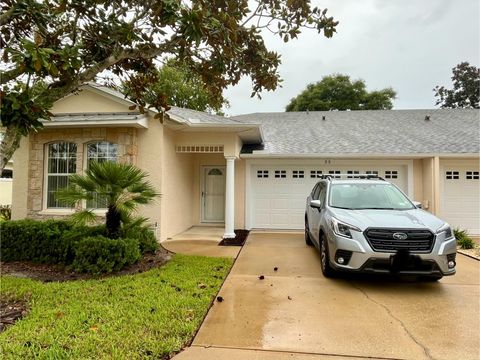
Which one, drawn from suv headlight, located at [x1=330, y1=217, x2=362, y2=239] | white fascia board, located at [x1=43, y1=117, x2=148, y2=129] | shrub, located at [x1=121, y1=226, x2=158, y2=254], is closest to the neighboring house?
white fascia board, located at [x1=43, y1=117, x2=148, y2=129]

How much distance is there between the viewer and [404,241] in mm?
4578

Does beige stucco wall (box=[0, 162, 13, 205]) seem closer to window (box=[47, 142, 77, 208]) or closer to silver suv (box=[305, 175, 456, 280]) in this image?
window (box=[47, 142, 77, 208])

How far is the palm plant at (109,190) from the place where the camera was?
5562mm

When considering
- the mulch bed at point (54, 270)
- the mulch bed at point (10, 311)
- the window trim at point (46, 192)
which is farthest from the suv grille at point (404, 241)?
the window trim at point (46, 192)

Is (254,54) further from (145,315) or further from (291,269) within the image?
(145,315)

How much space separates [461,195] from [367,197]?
6.84 meters

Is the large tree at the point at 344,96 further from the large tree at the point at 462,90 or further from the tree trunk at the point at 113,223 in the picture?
the tree trunk at the point at 113,223

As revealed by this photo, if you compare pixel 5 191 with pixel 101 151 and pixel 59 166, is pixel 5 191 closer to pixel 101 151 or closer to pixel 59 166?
pixel 59 166

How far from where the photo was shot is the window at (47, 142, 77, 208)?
348 inches

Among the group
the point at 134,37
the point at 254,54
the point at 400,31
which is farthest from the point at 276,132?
the point at 134,37

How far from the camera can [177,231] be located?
980cm

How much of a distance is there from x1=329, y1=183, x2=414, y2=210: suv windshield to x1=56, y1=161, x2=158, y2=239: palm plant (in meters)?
3.92

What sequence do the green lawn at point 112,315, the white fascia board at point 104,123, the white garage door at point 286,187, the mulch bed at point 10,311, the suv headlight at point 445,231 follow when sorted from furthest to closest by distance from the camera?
the white garage door at point 286,187 → the white fascia board at point 104,123 → the suv headlight at point 445,231 → the mulch bed at point 10,311 → the green lawn at point 112,315

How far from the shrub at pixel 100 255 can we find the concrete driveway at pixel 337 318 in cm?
215
